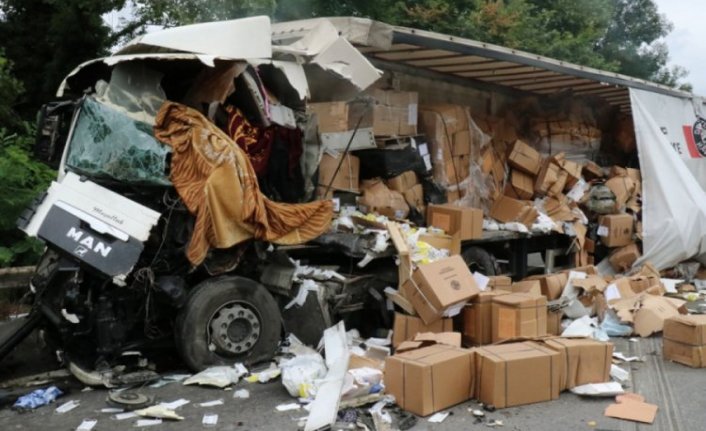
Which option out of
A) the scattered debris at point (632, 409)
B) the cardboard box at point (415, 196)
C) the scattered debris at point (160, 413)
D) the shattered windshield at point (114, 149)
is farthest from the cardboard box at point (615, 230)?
the scattered debris at point (160, 413)

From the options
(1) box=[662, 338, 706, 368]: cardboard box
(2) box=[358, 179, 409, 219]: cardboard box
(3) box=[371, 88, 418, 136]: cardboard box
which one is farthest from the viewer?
(3) box=[371, 88, 418, 136]: cardboard box

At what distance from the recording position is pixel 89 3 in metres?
9.91

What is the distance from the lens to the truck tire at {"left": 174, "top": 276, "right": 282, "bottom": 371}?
5.00m

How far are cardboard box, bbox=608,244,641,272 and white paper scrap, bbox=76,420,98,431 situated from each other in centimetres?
799

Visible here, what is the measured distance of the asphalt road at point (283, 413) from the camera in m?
4.30

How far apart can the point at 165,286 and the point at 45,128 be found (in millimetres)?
1766

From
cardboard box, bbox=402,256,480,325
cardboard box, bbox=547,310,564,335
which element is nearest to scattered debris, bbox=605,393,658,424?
cardboard box, bbox=402,256,480,325

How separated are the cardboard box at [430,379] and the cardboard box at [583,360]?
76 cm

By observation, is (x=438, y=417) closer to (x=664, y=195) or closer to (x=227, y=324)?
(x=227, y=324)

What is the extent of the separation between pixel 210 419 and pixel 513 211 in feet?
18.4

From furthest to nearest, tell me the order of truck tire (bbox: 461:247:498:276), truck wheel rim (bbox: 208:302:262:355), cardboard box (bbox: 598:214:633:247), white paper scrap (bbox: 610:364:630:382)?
cardboard box (bbox: 598:214:633:247)
truck tire (bbox: 461:247:498:276)
white paper scrap (bbox: 610:364:630:382)
truck wheel rim (bbox: 208:302:262:355)

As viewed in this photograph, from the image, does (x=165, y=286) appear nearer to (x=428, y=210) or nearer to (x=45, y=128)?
(x=45, y=128)

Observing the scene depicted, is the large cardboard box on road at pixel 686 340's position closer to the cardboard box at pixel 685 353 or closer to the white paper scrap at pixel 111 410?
the cardboard box at pixel 685 353

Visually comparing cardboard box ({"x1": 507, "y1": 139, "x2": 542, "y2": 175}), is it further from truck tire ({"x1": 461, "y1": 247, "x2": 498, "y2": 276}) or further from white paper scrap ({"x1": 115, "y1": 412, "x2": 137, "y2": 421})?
white paper scrap ({"x1": 115, "y1": 412, "x2": 137, "y2": 421})
